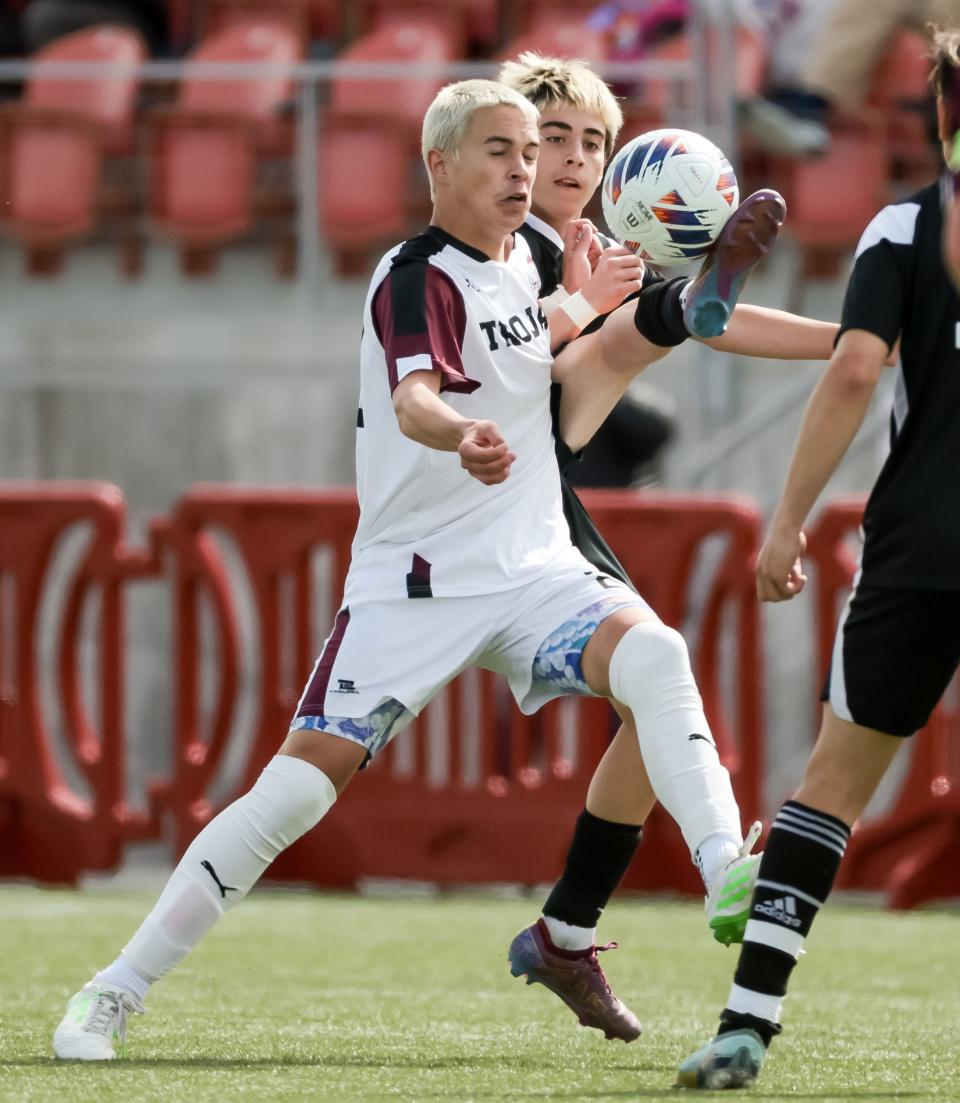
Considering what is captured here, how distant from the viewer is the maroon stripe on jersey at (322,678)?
170 inches

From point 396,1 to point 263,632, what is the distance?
17.3ft

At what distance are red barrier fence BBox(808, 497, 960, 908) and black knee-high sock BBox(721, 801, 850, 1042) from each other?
13.2 ft

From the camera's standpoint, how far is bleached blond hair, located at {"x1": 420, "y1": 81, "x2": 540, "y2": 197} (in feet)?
14.1

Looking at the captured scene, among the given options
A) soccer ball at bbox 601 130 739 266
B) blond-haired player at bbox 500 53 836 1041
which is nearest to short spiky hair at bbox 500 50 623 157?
blond-haired player at bbox 500 53 836 1041

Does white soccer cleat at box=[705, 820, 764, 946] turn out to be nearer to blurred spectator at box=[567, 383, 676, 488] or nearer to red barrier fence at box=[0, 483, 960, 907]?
red barrier fence at box=[0, 483, 960, 907]

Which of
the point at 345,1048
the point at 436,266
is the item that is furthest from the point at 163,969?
the point at 436,266

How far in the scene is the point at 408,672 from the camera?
14.1 feet


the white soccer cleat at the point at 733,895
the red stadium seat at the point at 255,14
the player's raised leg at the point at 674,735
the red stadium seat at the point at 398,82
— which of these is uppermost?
the red stadium seat at the point at 255,14

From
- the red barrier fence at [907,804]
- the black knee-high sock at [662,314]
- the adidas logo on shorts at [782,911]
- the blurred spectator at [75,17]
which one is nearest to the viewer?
the adidas logo on shorts at [782,911]

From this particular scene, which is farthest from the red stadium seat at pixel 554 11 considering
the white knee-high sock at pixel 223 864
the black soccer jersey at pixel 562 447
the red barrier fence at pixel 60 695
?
the white knee-high sock at pixel 223 864

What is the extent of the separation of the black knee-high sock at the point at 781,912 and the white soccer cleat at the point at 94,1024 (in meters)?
1.20

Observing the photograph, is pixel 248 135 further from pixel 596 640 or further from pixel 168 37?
pixel 596 640

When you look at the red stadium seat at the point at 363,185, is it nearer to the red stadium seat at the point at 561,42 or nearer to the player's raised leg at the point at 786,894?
the red stadium seat at the point at 561,42

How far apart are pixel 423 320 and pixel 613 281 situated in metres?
0.52
